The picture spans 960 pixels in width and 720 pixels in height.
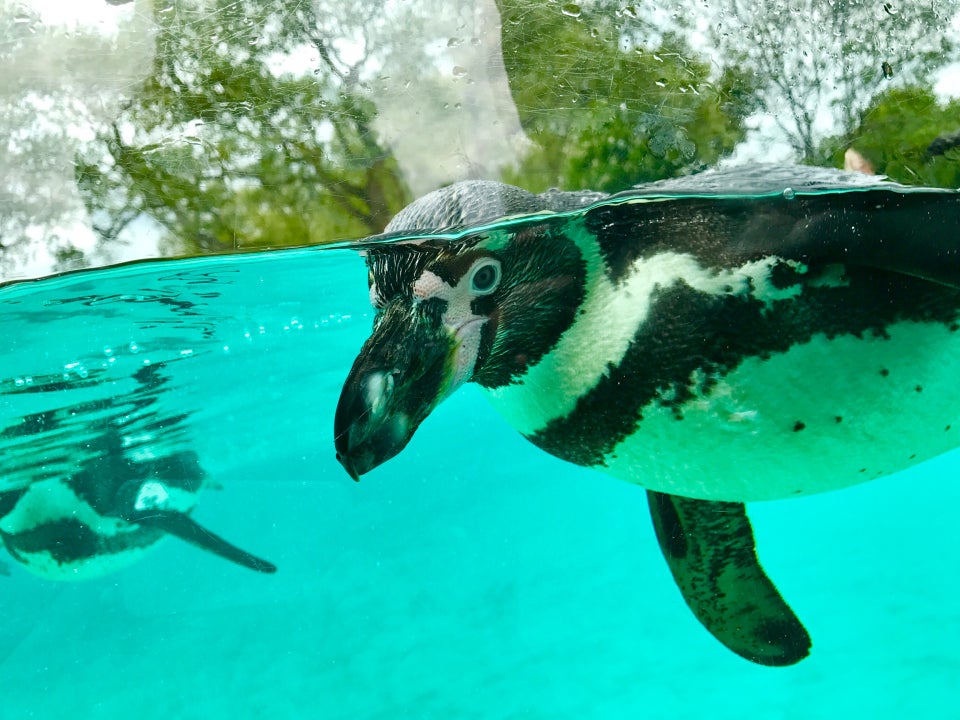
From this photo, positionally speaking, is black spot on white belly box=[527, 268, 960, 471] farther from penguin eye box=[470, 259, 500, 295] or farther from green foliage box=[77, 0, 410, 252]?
green foliage box=[77, 0, 410, 252]

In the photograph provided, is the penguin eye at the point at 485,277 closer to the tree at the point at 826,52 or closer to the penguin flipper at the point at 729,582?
the tree at the point at 826,52

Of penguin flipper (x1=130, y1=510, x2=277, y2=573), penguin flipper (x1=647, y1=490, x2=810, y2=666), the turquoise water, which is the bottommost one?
the turquoise water

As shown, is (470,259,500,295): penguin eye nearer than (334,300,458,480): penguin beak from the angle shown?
No

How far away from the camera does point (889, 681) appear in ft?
27.5

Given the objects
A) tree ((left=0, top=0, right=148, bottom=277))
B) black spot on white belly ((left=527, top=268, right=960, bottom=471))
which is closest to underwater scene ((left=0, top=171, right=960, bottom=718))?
tree ((left=0, top=0, right=148, bottom=277))

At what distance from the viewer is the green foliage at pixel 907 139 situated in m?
1.71

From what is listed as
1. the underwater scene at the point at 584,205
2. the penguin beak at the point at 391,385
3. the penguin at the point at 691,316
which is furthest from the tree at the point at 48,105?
the penguin beak at the point at 391,385

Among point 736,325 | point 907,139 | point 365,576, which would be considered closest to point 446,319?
point 736,325

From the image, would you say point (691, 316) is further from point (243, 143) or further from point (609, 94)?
point (243, 143)

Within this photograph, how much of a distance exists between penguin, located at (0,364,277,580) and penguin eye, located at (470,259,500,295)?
616 centimetres

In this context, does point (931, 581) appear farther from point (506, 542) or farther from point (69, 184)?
point (69, 184)

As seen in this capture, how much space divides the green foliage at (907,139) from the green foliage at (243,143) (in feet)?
3.46

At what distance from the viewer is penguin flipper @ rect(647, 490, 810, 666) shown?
2.77 m

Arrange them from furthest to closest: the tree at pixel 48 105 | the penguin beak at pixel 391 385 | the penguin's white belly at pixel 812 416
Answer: the penguin's white belly at pixel 812 416
the tree at pixel 48 105
the penguin beak at pixel 391 385
